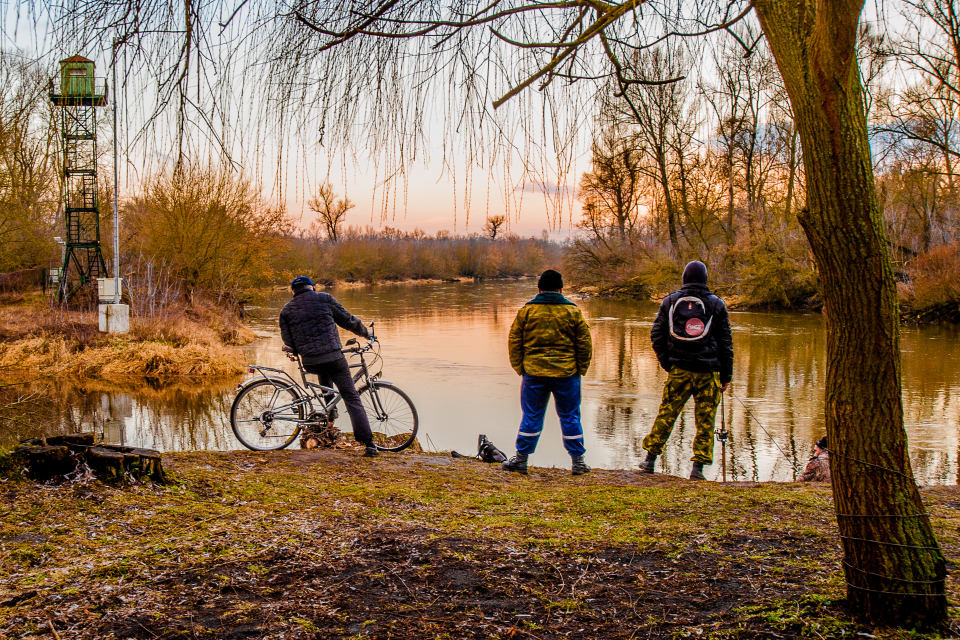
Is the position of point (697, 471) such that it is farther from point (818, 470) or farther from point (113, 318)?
point (113, 318)

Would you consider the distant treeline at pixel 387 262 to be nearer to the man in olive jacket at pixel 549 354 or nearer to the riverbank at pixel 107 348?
the riverbank at pixel 107 348

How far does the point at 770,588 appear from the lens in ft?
9.01

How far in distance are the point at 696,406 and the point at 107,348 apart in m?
18.2

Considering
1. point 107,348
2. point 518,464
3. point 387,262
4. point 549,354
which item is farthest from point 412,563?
point 387,262

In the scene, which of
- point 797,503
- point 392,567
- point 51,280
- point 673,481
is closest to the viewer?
point 392,567

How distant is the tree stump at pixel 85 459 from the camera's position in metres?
4.43

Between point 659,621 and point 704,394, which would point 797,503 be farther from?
point 659,621

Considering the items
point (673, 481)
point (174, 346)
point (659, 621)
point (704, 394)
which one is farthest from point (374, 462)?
point (174, 346)

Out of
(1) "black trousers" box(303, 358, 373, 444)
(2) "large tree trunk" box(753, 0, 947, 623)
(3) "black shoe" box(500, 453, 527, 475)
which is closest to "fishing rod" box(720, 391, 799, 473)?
(3) "black shoe" box(500, 453, 527, 475)

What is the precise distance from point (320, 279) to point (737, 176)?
37.3 meters

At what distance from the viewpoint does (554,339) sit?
6.10m

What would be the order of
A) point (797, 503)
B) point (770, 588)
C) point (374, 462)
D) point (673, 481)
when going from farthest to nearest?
point (374, 462) < point (673, 481) < point (797, 503) < point (770, 588)

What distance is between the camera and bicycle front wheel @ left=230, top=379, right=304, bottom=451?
735 centimetres

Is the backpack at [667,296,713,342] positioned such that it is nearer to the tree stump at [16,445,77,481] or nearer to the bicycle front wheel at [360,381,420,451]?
the bicycle front wheel at [360,381,420,451]
